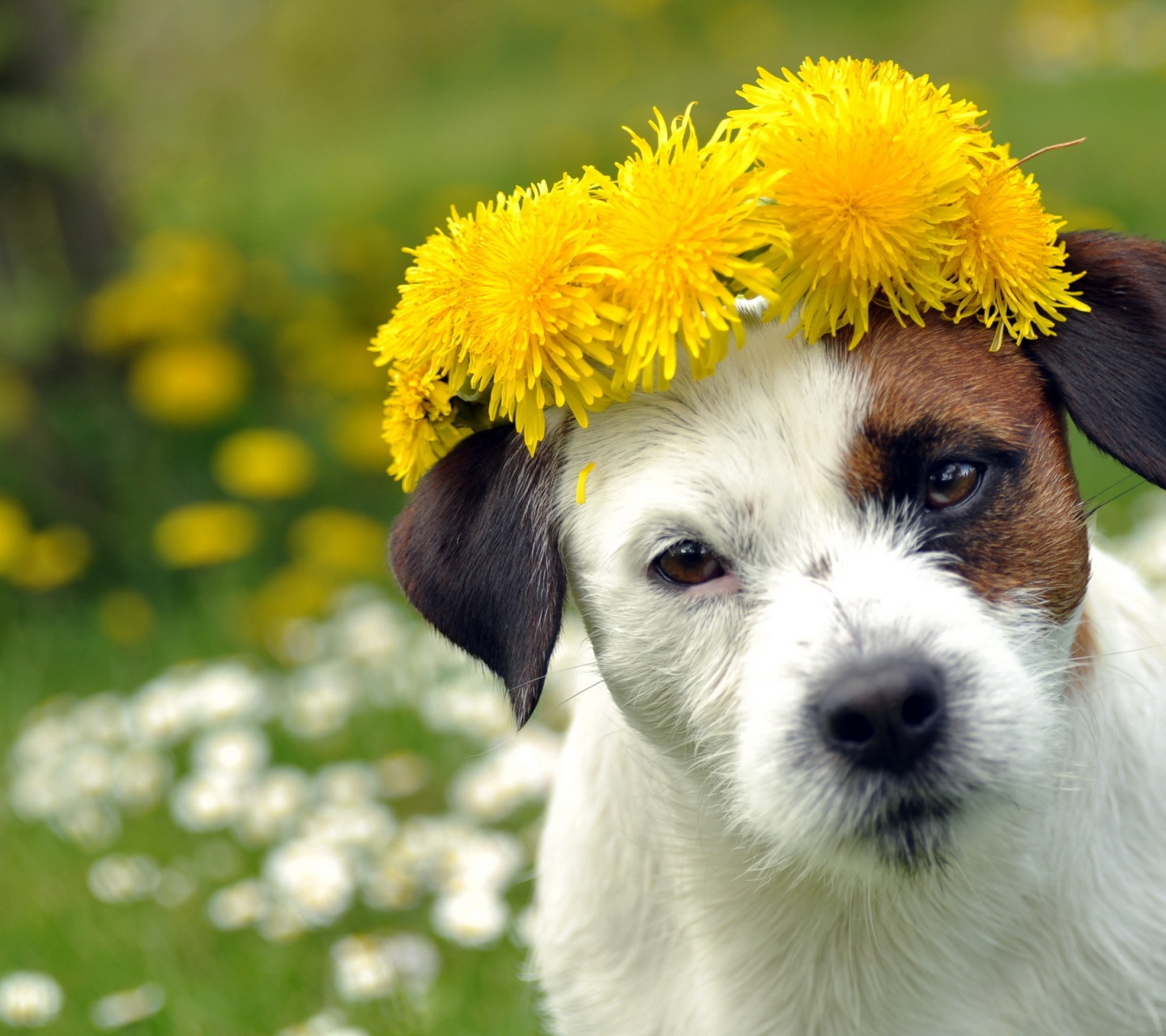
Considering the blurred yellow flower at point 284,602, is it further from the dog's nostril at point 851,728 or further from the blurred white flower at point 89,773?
the dog's nostril at point 851,728

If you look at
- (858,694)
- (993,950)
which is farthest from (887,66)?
(993,950)

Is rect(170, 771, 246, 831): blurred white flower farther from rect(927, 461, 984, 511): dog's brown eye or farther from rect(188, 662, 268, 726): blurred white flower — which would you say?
rect(927, 461, 984, 511): dog's brown eye

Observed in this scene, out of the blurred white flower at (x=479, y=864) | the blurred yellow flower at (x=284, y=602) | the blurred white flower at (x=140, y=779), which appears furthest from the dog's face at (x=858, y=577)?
the blurred yellow flower at (x=284, y=602)

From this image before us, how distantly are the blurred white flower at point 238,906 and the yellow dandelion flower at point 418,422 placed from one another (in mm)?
1708

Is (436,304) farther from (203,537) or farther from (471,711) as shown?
(203,537)

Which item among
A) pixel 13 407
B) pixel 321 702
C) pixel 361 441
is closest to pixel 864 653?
pixel 321 702

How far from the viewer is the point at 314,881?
3471 mm

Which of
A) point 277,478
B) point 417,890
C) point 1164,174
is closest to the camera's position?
point 417,890

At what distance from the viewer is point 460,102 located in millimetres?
11477

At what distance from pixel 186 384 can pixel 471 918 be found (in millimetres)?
3197

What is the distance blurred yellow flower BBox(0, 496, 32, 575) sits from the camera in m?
5.45

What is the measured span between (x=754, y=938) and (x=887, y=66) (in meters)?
1.37

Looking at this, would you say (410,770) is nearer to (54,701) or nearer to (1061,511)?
(54,701)

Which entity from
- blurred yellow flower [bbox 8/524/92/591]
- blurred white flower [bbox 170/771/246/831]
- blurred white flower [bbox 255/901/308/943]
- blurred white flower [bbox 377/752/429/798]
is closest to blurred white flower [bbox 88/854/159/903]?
blurred white flower [bbox 170/771/246/831]
